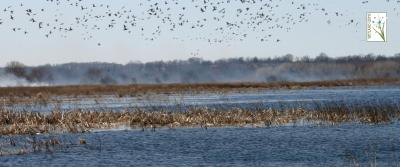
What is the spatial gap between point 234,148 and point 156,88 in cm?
9018

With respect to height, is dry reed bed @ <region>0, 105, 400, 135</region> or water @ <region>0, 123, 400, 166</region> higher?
dry reed bed @ <region>0, 105, 400, 135</region>

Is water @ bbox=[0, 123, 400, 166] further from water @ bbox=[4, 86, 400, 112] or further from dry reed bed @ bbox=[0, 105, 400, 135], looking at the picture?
water @ bbox=[4, 86, 400, 112]

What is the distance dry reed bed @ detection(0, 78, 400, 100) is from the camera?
10425cm

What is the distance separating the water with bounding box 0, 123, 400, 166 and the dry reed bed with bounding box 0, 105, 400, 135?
2.08 metres

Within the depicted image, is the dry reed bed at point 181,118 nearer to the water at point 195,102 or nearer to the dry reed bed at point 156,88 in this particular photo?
the water at point 195,102

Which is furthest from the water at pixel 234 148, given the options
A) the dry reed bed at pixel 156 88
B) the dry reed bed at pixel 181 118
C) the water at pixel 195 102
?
the dry reed bed at pixel 156 88

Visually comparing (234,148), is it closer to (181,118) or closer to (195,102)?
(181,118)

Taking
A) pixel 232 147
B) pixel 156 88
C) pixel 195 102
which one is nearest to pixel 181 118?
pixel 232 147

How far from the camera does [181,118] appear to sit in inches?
1537

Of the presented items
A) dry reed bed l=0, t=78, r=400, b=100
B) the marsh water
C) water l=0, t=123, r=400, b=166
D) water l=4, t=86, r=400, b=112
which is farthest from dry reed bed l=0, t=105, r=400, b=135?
dry reed bed l=0, t=78, r=400, b=100

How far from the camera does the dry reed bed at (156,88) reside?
10425 centimetres

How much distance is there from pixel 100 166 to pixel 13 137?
937cm

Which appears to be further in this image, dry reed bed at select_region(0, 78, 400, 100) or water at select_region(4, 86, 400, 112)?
dry reed bed at select_region(0, 78, 400, 100)

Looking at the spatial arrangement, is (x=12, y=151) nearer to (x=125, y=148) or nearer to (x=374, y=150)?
(x=125, y=148)
